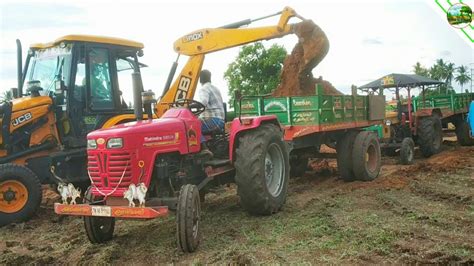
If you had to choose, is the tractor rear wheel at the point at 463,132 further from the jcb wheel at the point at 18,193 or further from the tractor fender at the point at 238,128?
the jcb wheel at the point at 18,193

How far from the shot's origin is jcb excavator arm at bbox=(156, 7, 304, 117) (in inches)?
356

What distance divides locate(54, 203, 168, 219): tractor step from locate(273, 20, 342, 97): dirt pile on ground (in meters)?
5.47

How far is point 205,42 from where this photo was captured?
30.8 ft

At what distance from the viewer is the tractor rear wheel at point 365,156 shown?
9141mm

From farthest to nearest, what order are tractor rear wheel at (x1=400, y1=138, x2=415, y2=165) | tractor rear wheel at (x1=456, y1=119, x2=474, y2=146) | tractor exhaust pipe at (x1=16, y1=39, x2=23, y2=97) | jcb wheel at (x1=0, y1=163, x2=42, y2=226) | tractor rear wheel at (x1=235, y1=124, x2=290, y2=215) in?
tractor rear wheel at (x1=456, y1=119, x2=474, y2=146) < tractor rear wheel at (x1=400, y1=138, x2=415, y2=165) < tractor exhaust pipe at (x1=16, y1=39, x2=23, y2=97) < jcb wheel at (x1=0, y1=163, x2=42, y2=226) < tractor rear wheel at (x1=235, y1=124, x2=290, y2=215)

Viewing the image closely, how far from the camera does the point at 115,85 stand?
8.32 meters

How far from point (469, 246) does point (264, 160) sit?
2464 mm

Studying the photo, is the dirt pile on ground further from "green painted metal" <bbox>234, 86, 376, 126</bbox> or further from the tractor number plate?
the tractor number plate

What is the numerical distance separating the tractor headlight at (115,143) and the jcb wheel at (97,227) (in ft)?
2.10

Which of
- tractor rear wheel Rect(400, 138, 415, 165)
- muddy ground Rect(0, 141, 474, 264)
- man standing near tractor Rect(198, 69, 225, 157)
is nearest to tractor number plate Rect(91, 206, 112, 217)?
muddy ground Rect(0, 141, 474, 264)

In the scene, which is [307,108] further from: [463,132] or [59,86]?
[463,132]

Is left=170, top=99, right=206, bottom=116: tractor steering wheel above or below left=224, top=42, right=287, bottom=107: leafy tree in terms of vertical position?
below

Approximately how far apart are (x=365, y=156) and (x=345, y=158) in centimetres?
35

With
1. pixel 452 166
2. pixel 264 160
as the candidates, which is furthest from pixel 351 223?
pixel 452 166
